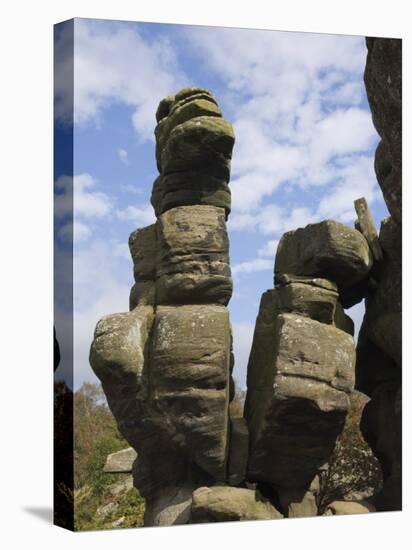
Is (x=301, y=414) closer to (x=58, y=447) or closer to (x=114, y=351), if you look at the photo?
(x=114, y=351)

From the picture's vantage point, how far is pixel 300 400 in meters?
15.7

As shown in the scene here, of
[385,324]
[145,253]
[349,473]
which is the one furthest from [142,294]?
[349,473]

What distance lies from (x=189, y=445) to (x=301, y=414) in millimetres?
2204

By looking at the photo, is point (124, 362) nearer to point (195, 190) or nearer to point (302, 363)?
point (302, 363)

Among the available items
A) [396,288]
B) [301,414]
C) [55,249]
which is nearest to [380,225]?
[396,288]

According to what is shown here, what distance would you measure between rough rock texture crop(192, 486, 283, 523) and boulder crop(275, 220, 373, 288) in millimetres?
4883

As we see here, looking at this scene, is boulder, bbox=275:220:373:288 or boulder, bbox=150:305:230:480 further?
boulder, bbox=275:220:373:288

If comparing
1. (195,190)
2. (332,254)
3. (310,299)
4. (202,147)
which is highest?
(202,147)

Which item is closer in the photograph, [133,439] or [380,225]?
[133,439]

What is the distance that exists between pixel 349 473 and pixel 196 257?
28.9 ft

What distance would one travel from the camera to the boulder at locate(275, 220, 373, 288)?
679 inches

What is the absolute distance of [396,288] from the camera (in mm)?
18109

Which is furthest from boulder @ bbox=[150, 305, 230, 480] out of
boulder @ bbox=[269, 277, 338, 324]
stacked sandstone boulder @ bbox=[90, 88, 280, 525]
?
boulder @ bbox=[269, 277, 338, 324]

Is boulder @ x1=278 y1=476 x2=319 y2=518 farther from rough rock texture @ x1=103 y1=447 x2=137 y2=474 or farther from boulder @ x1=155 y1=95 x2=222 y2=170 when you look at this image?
rough rock texture @ x1=103 y1=447 x2=137 y2=474
